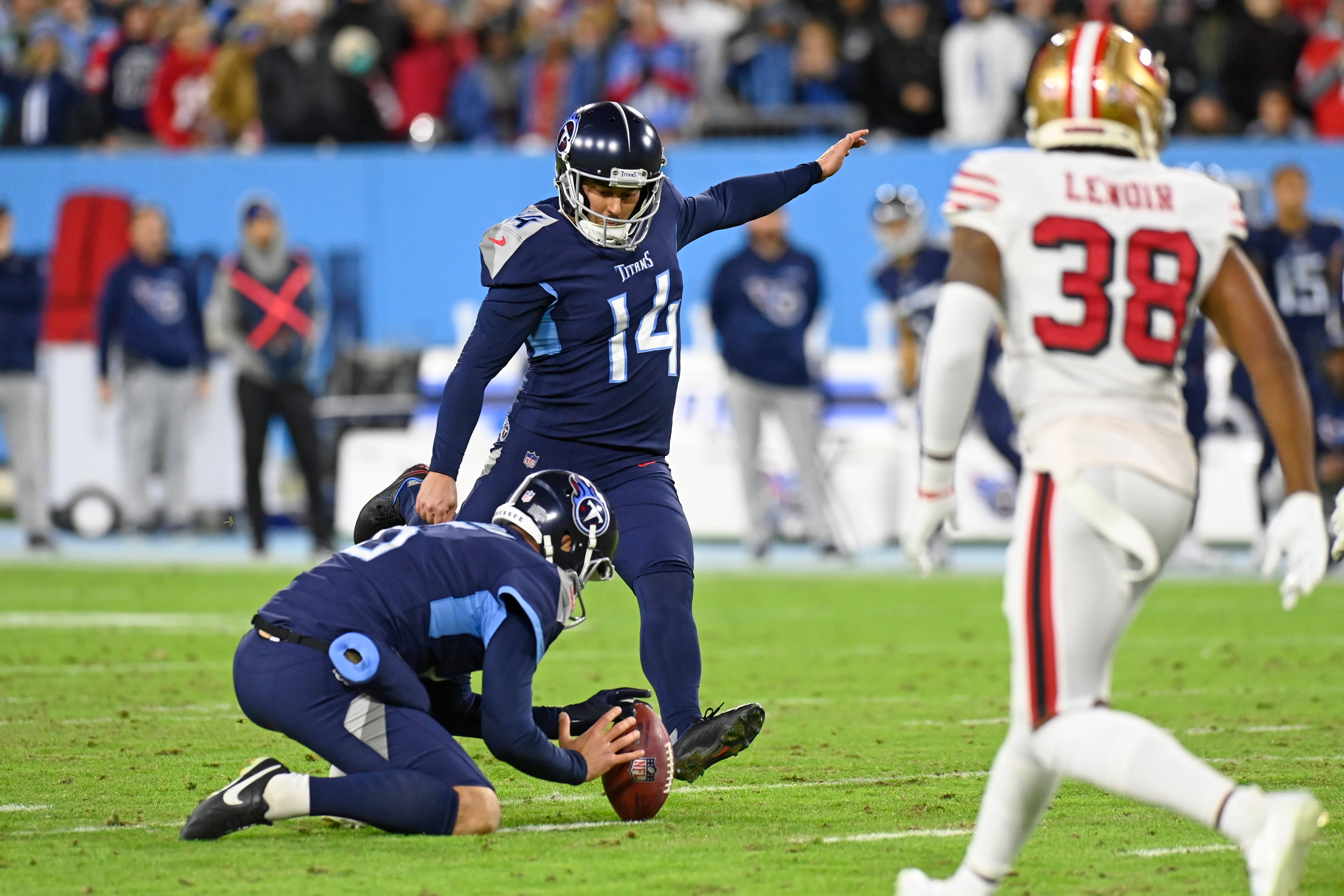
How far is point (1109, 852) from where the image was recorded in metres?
4.14

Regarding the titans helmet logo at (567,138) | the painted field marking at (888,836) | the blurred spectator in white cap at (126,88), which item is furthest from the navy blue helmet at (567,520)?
the blurred spectator in white cap at (126,88)

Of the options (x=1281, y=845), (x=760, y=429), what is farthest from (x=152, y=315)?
(x=1281, y=845)

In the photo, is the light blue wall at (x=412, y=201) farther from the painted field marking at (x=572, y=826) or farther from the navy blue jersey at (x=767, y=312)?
the painted field marking at (x=572, y=826)

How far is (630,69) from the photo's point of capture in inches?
561

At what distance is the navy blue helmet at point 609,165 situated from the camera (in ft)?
16.1

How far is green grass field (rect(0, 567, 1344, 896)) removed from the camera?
3873 mm

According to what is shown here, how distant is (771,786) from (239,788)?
1528mm

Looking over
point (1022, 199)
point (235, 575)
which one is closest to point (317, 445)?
point (235, 575)

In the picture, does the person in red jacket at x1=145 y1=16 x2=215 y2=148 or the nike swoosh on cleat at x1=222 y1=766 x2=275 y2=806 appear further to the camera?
the person in red jacket at x1=145 y1=16 x2=215 y2=148

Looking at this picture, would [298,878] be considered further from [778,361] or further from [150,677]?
[778,361]

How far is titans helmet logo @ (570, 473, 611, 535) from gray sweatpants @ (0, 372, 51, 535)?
8.75 m

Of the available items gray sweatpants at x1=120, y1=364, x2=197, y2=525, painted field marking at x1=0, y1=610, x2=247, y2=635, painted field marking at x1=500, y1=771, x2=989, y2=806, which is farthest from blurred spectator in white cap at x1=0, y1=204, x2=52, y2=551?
painted field marking at x1=500, y1=771, x2=989, y2=806

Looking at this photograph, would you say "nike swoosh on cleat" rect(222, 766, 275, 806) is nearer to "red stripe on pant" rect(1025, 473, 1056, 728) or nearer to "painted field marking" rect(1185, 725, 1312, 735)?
"red stripe on pant" rect(1025, 473, 1056, 728)

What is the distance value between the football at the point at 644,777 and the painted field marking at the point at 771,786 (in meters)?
0.37
